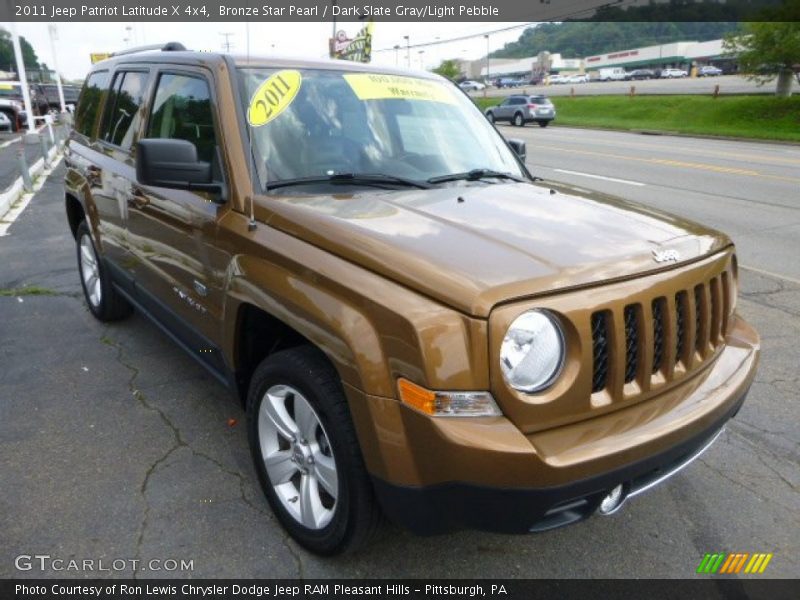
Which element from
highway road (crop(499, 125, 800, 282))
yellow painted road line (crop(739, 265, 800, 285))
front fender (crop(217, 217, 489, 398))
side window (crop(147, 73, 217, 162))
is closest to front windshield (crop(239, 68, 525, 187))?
side window (crop(147, 73, 217, 162))

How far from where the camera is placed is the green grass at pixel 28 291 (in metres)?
5.73

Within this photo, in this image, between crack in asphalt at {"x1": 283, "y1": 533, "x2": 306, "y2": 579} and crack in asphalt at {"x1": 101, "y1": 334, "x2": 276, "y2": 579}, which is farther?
crack in asphalt at {"x1": 101, "y1": 334, "x2": 276, "y2": 579}

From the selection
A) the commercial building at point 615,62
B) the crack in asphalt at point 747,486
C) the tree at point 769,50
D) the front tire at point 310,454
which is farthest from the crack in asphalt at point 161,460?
the commercial building at point 615,62

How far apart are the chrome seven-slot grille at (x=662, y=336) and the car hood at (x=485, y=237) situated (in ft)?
0.42

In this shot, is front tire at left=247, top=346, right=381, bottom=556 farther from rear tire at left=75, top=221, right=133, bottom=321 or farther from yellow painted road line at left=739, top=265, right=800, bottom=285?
yellow painted road line at left=739, top=265, right=800, bottom=285

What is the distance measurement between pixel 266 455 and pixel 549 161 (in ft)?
50.3

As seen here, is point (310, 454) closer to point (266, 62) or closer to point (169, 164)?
point (169, 164)

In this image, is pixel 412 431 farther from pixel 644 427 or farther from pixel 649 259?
pixel 649 259

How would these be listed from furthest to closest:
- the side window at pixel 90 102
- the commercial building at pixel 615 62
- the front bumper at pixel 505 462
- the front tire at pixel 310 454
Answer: the commercial building at pixel 615 62 < the side window at pixel 90 102 < the front tire at pixel 310 454 < the front bumper at pixel 505 462

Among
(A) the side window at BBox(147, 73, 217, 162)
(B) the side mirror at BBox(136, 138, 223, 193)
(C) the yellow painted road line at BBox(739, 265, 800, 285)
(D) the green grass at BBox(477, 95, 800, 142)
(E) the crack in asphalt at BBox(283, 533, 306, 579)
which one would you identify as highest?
(A) the side window at BBox(147, 73, 217, 162)

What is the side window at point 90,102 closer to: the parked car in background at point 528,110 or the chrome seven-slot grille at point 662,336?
the chrome seven-slot grille at point 662,336

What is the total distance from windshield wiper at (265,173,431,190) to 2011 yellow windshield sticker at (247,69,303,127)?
304mm

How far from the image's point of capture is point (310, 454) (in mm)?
2443

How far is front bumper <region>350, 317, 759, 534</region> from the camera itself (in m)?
1.87
